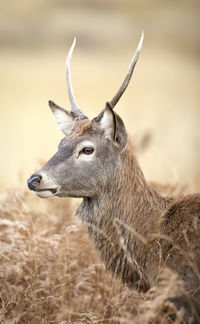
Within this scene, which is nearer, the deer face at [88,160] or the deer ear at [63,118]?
the deer face at [88,160]

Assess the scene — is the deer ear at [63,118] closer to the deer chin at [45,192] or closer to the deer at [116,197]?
the deer at [116,197]

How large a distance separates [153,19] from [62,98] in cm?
1136

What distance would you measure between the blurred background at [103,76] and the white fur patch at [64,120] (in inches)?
131

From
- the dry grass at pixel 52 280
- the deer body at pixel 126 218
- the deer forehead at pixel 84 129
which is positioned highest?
the deer forehead at pixel 84 129

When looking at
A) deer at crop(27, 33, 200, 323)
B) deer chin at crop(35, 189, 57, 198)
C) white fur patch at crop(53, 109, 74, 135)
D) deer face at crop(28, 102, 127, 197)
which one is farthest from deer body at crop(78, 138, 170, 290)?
white fur patch at crop(53, 109, 74, 135)

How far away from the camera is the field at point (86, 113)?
Answer: 5.89 metres

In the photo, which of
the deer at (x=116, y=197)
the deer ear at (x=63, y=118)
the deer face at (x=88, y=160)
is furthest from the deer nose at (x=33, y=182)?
the deer ear at (x=63, y=118)

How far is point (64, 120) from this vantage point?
6168 mm

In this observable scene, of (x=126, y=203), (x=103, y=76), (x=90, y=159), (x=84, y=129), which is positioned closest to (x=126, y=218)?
(x=126, y=203)

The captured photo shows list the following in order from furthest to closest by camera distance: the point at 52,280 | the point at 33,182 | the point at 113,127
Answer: the point at 52,280 < the point at 113,127 < the point at 33,182

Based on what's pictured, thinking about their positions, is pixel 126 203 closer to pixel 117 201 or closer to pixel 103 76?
pixel 117 201

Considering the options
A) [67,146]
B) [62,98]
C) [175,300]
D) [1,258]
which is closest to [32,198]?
[1,258]

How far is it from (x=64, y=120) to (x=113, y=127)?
846mm

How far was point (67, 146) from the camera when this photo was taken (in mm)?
5621
